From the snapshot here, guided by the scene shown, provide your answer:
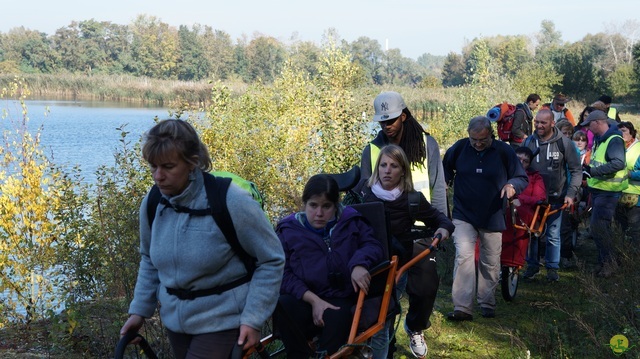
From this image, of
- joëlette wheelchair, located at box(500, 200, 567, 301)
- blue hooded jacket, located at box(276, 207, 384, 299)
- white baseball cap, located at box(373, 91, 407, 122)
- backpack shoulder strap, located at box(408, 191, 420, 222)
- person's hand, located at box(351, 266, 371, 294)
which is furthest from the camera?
joëlette wheelchair, located at box(500, 200, 567, 301)

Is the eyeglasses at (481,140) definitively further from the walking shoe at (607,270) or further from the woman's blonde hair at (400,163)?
the woman's blonde hair at (400,163)

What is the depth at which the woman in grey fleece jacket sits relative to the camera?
3.39 meters

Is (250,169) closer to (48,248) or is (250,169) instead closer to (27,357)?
(48,248)

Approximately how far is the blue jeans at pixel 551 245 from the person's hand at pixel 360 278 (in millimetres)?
6064

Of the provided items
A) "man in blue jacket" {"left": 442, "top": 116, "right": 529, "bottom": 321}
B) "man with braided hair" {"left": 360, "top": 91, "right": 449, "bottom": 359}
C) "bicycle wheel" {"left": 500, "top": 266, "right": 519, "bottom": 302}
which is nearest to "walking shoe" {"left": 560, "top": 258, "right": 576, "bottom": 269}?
"bicycle wheel" {"left": 500, "top": 266, "right": 519, "bottom": 302}

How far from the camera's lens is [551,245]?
10180mm

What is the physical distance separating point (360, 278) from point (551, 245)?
20.6 ft

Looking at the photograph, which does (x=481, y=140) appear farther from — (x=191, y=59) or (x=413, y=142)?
(x=191, y=59)

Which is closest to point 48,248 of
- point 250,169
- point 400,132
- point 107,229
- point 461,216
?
point 107,229

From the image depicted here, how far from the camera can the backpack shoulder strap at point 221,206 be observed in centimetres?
340

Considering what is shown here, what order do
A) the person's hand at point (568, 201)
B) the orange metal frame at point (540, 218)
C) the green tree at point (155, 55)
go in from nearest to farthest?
the orange metal frame at point (540, 218), the person's hand at point (568, 201), the green tree at point (155, 55)

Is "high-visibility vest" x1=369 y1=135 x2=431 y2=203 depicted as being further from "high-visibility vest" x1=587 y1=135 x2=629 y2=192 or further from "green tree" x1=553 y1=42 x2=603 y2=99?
"green tree" x1=553 y1=42 x2=603 y2=99

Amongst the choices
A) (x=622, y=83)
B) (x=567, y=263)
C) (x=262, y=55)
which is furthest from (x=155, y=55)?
(x=567, y=263)

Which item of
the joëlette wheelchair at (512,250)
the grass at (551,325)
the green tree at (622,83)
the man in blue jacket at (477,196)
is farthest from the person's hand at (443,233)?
the green tree at (622,83)
